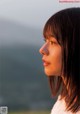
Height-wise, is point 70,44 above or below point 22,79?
above

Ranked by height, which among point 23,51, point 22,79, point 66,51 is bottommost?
point 22,79

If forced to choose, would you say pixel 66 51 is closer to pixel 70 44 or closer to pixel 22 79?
pixel 70 44

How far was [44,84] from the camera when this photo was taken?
1.80 m

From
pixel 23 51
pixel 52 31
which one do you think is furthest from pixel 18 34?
pixel 52 31

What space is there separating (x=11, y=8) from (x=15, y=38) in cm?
18

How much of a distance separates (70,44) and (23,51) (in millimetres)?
885

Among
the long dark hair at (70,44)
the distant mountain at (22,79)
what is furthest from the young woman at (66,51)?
the distant mountain at (22,79)

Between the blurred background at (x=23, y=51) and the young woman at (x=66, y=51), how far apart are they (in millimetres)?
818

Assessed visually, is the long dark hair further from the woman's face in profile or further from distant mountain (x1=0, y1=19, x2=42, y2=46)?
distant mountain (x1=0, y1=19, x2=42, y2=46)

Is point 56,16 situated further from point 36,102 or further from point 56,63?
point 36,102

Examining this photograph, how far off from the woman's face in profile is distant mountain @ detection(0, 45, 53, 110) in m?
0.82

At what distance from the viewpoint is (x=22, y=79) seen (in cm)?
179

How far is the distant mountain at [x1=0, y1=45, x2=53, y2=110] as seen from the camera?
5.83 feet

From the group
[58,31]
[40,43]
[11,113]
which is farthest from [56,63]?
[11,113]
